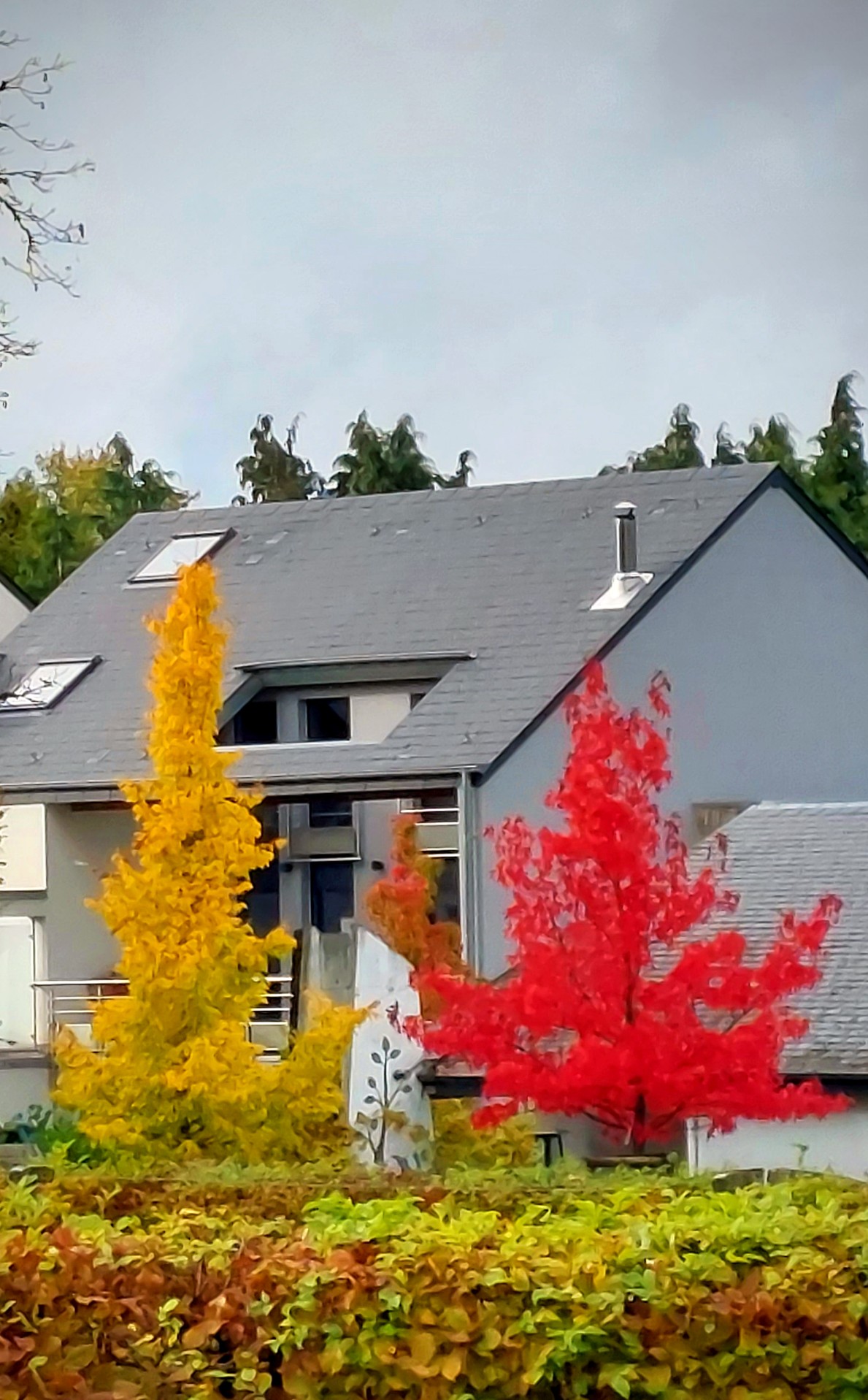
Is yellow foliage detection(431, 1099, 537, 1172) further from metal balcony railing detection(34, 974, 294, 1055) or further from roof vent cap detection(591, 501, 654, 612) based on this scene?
roof vent cap detection(591, 501, 654, 612)

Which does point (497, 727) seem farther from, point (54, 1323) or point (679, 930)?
point (54, 1323)

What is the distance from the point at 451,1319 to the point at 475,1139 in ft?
58.0

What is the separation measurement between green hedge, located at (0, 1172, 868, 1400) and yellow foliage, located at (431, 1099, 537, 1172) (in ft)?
50.7

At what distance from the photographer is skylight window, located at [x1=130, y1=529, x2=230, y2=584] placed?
36531 millimetres

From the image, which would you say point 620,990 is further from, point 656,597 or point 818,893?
point 656,597

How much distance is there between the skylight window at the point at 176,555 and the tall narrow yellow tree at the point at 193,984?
12921 mm

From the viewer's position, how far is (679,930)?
19.4 m

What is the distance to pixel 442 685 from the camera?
31766mm

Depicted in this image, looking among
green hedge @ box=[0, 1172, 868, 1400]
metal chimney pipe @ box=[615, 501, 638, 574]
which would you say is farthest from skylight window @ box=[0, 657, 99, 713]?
green hedge @ box=[0, 1172, 868, 1400]

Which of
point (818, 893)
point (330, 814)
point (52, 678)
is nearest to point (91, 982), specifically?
point (330, 814)

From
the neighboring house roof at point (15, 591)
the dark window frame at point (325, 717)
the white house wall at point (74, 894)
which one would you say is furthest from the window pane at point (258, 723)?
the neighboring house roof at point (15, 591)

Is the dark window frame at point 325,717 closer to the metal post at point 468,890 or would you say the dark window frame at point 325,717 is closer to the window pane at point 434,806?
the window pane at point 434,806

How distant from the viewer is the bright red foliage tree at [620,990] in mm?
18766

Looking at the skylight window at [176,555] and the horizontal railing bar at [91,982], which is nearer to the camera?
the horizontal railing bar at [91,982]
